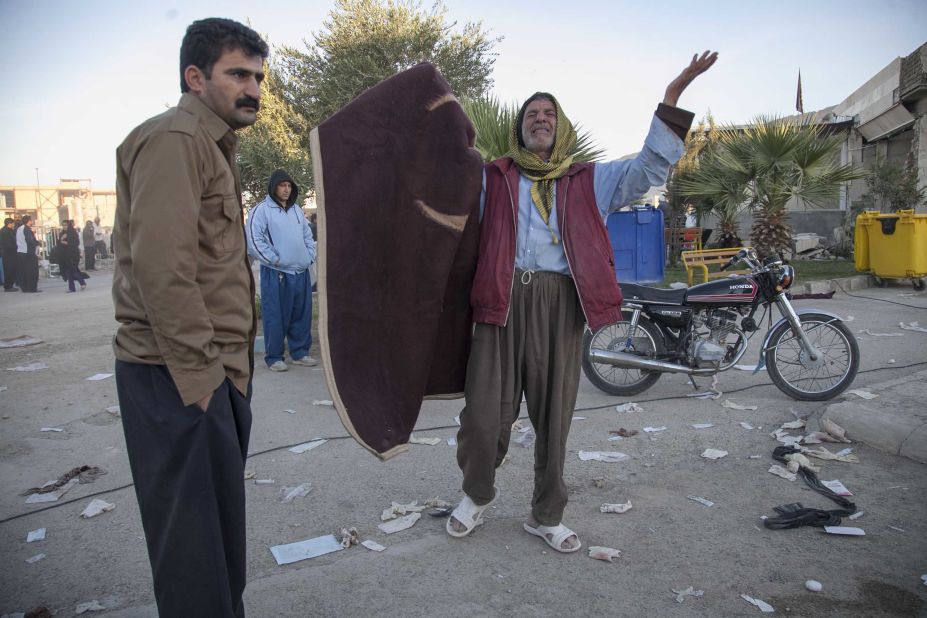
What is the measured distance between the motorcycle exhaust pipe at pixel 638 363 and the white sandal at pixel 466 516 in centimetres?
281

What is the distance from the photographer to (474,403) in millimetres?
3158

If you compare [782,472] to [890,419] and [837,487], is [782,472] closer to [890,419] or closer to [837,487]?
[837,487]

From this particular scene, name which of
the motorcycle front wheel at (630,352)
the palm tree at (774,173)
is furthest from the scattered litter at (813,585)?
the palm tree at (774,173)

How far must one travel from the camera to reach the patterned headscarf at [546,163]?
3186 mm

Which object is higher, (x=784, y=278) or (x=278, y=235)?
(x=278, y=235)

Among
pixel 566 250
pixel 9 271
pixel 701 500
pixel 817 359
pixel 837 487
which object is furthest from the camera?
pixel 9 271

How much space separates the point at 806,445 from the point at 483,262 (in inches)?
116

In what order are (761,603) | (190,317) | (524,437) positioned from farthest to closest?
1. (524,437)
2. (761,603)
3. (190,317)

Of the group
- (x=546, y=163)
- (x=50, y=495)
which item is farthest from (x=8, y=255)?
(x=546, y=163)

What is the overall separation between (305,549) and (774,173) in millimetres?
12194

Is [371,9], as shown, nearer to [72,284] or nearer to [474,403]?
[72,284]

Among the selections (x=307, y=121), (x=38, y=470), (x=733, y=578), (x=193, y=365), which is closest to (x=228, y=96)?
(x=193, y=365)

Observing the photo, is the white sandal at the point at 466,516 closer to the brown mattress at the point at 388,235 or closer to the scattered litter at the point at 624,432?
the brown mattress at the point at 388,235

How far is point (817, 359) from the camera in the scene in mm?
5602
